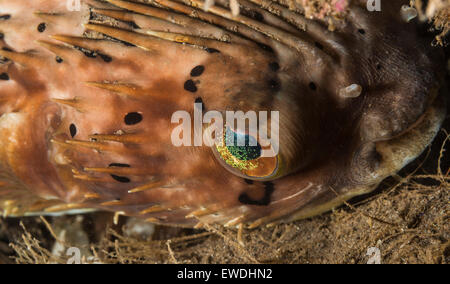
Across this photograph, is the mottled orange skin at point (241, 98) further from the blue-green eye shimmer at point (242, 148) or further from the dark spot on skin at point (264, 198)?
the blue-green eye shimmer at point (242, 148)

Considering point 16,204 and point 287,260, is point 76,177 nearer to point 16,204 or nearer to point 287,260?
point 16,204

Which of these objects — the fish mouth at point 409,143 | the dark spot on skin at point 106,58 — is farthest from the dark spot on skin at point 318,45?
the dark spot on skin at point 106,58

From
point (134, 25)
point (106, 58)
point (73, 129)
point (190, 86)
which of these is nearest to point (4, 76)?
point (73, 129)

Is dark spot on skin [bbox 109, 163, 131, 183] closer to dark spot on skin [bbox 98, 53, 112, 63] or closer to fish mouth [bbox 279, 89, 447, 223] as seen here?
dark spot on skin [bbox 98, 53, 112, 63]

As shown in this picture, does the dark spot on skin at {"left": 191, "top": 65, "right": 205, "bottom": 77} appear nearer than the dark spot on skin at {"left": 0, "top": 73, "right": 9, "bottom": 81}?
Yes

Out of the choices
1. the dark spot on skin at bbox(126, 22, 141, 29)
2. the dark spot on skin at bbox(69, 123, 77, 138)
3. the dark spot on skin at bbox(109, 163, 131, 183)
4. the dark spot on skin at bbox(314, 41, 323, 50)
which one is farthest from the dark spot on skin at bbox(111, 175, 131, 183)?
the dark spot on skin at bbox(314, 41, 323, 50)
